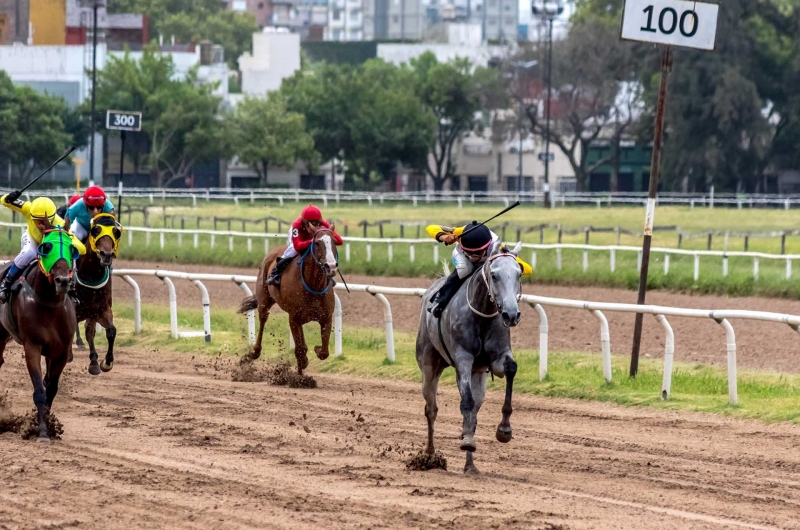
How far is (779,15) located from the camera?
54.7 meters

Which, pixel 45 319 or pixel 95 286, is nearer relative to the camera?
pixel 45 319

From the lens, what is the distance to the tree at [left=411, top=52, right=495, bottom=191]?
64.6 meters

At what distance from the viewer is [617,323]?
15.5 metres

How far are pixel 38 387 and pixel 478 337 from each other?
320cm

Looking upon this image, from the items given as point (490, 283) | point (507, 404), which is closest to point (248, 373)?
point (507, 404)

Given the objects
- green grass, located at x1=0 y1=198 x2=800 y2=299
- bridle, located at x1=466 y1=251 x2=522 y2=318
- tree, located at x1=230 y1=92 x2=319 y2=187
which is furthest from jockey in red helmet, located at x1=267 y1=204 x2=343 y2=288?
tree, located at x1=230 y1=92 x2=319 y2=187

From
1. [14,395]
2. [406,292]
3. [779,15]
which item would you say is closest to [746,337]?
[406,292]

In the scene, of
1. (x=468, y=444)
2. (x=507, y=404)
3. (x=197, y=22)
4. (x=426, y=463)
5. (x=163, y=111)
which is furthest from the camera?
(x=197, y=22)

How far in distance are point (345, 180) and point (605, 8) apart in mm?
16833

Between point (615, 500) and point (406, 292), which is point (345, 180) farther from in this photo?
point (615, 500)

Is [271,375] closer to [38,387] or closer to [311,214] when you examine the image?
[311,214]

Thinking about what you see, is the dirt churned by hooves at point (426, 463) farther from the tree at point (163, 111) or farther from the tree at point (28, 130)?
the tree at point (163, 111)

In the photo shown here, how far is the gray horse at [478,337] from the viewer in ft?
23.9

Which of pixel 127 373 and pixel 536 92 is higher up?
pixel 536 92
